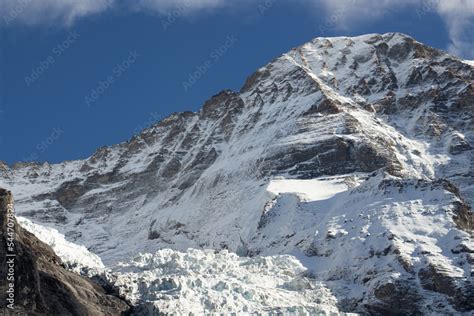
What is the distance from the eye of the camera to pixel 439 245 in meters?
126

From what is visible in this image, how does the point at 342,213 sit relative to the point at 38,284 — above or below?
above

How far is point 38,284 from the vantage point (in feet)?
308

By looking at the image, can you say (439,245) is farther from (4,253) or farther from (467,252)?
(4,253)

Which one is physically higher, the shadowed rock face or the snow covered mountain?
the snow covered mountain

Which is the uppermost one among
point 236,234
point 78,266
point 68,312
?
point 236,234

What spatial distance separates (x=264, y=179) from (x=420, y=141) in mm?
31883

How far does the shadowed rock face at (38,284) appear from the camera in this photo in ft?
302

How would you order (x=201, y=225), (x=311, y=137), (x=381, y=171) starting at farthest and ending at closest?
(x=311, y=137) < (x=201, y=225) < (x=381, y=171)

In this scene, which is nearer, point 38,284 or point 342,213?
point 38,284

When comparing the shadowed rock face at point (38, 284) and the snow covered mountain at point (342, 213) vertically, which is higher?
the snow covered mountain at point (342, 213)

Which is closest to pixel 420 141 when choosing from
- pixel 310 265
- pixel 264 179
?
pixel 264 179

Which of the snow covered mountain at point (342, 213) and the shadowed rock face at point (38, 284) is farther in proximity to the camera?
the snow covered mountain at point (342, 213)

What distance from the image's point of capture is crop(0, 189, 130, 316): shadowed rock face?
9206 centimetres

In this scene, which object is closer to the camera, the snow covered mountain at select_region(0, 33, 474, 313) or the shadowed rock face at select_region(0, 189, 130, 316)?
the shadowed rock face at select_region(0, 189, 130, 316)
